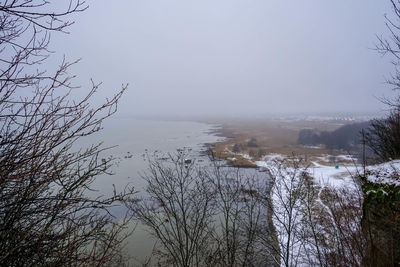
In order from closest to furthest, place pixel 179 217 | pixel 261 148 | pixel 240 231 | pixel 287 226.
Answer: pixel 240 231, pixel 179 217, pixel 287 226, pixel 261 148

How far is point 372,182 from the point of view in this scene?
19.2 feet

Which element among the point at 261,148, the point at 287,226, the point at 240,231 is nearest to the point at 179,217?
the point at 240,231

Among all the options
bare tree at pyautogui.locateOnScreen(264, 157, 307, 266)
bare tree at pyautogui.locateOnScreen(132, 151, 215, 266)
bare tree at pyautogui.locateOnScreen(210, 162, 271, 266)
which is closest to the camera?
bare tree at pyautogui.locateOnScreen(132, 151, 215, 266)

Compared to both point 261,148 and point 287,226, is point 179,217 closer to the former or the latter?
point 287,226

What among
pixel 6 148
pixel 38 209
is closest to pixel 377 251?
pixel 38 209

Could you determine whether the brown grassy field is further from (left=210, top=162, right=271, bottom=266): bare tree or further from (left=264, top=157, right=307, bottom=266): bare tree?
(left=210, top=162, right=271, bottom=266): bare tree

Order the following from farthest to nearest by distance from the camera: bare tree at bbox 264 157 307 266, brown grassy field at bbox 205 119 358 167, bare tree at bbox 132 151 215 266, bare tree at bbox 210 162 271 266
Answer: brown grassy field at bbox 205 119 358 167 → bare tree at bbox 264 157 307 266 → bare tree at bbox 210 162 271 266 → bare tree at bbox 132 151 215 266

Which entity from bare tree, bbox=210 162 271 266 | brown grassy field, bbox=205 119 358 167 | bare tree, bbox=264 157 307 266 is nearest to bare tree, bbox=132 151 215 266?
bare tree, bbox=210 162 271 266

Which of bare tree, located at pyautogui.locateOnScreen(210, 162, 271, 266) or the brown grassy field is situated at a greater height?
bare tree, located at pyautogui.locateOnScreen(210, 162, 271, 266)

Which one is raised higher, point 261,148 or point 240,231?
point 240,231

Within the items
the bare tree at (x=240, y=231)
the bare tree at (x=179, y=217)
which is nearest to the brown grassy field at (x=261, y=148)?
the bare tree at (x=240, y=231)

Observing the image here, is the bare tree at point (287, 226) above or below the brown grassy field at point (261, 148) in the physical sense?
above

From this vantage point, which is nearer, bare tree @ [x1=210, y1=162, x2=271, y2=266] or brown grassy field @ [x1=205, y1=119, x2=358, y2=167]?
bare tree @ [x1=210, y1=162, x2=271, y2=266]

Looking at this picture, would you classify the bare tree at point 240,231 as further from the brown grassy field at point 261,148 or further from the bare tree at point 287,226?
the brown grassy field at point 261,148
